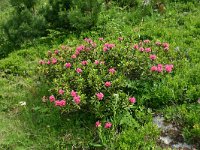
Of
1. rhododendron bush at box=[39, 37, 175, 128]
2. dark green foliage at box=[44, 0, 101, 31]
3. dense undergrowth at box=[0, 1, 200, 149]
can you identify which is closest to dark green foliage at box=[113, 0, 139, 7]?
dark green foliage at box=[44, 0, 101, 31]

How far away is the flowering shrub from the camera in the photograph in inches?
Answer: 241

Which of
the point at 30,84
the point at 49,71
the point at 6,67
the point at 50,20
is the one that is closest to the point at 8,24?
the point at 50,20

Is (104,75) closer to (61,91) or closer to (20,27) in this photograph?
(61,91)

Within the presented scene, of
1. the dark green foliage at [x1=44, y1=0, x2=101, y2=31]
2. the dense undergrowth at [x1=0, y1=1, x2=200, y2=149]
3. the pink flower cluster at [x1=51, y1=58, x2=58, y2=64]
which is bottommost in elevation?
the dense undergrowth at [x1=0, y1=1, x2=200, y2=149]

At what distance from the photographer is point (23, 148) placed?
20.1ft

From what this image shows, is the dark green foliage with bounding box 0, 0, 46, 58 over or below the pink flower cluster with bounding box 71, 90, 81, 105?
over

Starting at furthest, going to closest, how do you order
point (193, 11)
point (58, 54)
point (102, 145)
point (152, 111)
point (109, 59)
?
1. point (193, 11)
2. point (58, 54)
3. point (109, 59)
4. point (152, 111)
5. point (102, 145)

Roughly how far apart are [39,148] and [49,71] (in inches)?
68.8

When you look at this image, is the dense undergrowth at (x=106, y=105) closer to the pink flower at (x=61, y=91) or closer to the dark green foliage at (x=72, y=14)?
the pink flower at (x=61, y=91)

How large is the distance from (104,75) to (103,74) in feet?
0.09

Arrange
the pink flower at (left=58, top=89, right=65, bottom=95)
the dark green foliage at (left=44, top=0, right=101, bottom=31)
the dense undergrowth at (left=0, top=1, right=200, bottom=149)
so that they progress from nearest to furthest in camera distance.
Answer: the dense undergrowth at (left=0, top=1, right=200, bottom=149), the pink flower at (left=58, top=89, right=65, bottom=95), the dark green foliage at (left=44, top=0, right=101, bottom=31)

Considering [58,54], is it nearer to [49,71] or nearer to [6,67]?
[49,71]

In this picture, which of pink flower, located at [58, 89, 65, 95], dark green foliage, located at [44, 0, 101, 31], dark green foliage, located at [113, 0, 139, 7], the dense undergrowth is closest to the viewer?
the dense undergrowth

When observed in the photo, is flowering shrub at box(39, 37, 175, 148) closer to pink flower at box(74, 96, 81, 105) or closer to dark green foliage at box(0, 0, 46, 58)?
pink flower at box(74, 96, 81, 105)
